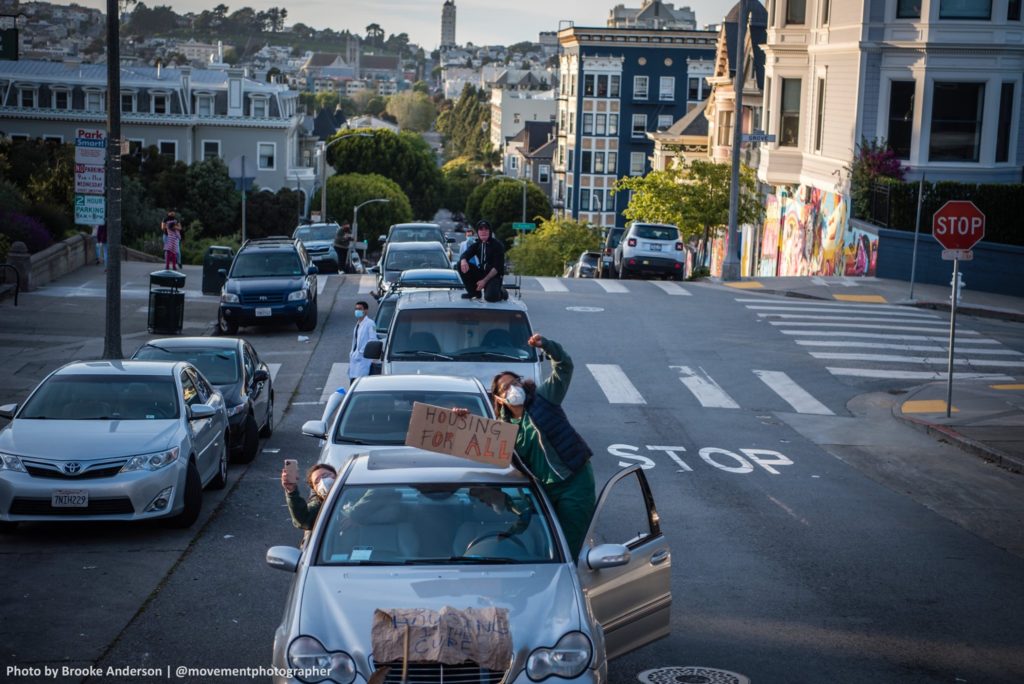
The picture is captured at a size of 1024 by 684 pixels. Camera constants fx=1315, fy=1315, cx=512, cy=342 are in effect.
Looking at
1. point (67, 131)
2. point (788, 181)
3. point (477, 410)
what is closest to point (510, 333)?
point (477, 410)

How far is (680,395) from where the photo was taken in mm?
21922

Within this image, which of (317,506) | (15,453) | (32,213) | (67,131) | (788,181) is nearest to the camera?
(317,506)

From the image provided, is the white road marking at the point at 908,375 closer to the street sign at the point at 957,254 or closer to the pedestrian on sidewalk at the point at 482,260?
the street sign at the point at 957,254

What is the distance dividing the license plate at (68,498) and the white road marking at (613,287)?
72.6 feet

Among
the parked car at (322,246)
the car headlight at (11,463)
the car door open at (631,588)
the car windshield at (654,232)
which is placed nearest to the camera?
the car door open at (631,588)

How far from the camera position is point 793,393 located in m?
22.5

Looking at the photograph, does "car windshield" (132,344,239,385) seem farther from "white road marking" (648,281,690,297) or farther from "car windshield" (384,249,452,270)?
"white road marking" (648,281,690,297)

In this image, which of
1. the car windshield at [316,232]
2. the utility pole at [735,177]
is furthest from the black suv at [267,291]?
the car windshield at [316,232]

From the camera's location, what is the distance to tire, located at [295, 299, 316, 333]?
91.8 feet

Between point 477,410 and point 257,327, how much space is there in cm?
1798

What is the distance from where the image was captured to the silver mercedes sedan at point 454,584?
6.75 metres

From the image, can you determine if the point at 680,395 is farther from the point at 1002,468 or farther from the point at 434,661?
the point at 434,661

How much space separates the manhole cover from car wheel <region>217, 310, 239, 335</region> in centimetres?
2019

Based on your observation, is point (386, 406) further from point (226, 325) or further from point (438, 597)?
point (226, 325)
